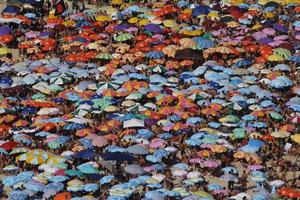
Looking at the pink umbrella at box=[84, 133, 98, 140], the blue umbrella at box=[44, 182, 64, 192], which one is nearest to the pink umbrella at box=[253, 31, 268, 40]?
the pink umbrella at box=[84, 133, 98, 140]

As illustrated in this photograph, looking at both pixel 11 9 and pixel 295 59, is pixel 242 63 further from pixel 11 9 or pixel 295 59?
pixel 11 9

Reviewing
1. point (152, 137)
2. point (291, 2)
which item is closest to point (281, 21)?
point (291, 2)

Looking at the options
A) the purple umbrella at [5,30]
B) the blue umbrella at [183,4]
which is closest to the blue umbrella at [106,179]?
the purple umbrella at [5,30]

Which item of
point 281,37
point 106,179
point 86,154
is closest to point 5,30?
point 281,37

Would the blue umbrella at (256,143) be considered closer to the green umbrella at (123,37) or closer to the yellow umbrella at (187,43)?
the yellow umbrella at (187,43)

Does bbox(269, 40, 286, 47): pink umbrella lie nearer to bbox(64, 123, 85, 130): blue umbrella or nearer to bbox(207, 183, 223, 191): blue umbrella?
bbox(64, 123, 85, 130): blue umbrella

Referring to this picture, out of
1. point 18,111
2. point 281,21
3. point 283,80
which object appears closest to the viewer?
point 18,111

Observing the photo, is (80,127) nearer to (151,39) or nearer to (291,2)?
(151,39)
